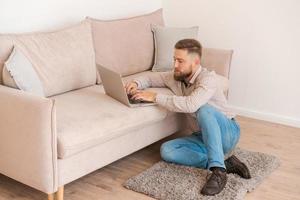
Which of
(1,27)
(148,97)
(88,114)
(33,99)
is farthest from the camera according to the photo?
(1,27)

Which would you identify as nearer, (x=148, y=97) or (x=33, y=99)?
(x=33, y=99)

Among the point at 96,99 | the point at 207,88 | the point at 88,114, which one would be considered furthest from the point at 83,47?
the point at 207,88

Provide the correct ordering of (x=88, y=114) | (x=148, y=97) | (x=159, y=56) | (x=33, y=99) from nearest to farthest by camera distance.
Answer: (x=33, y=99) < (x=88, y=114) < (x=148, y=97) < (x=159, y=56)

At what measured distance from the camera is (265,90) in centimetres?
421

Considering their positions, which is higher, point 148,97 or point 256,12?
point 256,12

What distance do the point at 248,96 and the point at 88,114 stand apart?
2046mm

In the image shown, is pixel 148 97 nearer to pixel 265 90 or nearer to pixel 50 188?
pixel 50 188

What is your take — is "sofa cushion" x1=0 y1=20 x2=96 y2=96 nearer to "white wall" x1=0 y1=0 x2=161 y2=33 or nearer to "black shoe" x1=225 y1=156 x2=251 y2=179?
"white wall" x1=0 y1=0 x2=161 y2=33

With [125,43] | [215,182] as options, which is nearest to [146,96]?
[215,182]

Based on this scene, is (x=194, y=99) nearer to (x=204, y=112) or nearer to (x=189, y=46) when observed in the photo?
(x=204, y=112)

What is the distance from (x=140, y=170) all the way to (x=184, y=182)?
1.26 ft

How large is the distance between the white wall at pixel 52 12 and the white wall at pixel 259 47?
2.67 ft

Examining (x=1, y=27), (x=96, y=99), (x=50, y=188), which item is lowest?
(x=50, y=188)

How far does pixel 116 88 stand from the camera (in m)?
A: 2.97
